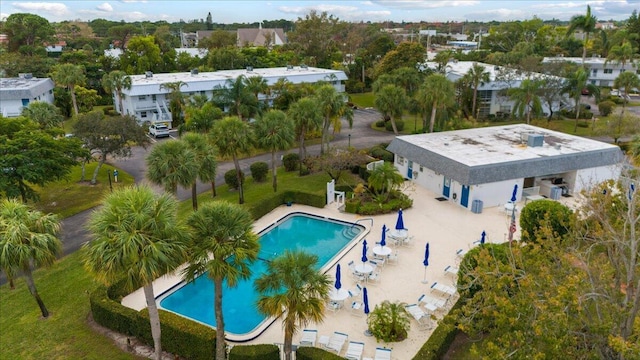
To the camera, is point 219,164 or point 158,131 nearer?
point 219,164

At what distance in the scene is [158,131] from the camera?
50531 mm

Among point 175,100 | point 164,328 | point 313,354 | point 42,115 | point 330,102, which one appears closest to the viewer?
point 313,354

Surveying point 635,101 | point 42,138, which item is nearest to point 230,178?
point 42,138

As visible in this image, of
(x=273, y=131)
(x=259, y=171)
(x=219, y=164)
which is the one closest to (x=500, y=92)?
(x=259, y=171)

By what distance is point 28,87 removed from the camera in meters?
55.6

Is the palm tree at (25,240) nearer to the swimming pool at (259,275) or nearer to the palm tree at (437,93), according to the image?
the swimming pool at (259,275)

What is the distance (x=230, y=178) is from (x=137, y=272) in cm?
2247

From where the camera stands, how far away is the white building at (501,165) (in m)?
30.7

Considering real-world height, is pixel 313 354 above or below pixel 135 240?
below

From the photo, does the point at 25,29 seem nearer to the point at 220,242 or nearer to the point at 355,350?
the point at 220,242

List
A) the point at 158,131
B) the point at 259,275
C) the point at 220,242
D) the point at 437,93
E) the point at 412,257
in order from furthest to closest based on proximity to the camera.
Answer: the point at 158,131 < the point at 437,93 < the point at 412,257 < the point at 259,275 < the point at 220,242

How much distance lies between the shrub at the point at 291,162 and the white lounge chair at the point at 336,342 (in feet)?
77.5

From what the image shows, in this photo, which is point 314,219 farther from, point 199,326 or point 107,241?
point 107,241

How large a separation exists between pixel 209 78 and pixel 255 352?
50.8m
